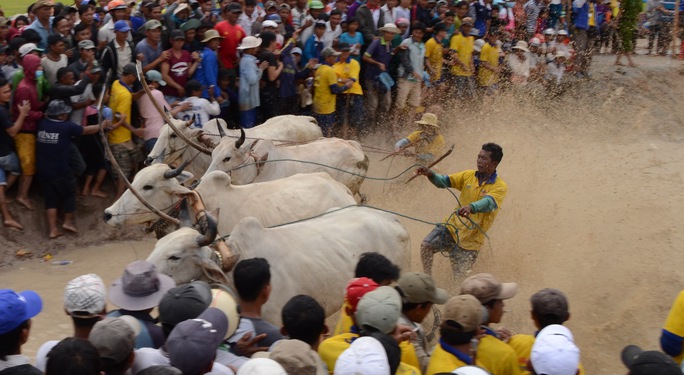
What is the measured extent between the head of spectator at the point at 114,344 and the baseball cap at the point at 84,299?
39 centimetres

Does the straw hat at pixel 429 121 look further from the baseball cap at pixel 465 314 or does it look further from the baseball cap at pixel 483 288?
the baseball cap at pixel 465 314

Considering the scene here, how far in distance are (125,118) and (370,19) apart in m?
5.03

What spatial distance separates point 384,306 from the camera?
437 cm

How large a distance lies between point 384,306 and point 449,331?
0.37m

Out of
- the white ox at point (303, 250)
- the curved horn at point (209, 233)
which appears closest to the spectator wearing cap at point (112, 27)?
the white ox at point (303, 250)

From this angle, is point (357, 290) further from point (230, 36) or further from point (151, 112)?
point (230, 36)

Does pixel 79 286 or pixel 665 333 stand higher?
pixel 79 286

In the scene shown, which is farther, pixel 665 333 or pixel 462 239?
pixel 462 239

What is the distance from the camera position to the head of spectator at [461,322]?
14.2ft

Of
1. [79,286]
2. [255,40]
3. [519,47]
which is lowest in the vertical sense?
[519,47]

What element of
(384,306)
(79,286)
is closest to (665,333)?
(384,306)

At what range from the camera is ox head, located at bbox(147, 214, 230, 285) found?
226 inches

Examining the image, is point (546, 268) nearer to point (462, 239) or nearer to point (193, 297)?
point (462, 239)

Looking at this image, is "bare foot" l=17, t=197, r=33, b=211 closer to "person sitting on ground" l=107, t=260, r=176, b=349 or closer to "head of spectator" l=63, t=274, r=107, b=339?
"person sitting on ground" l=107, t=260, r=176, b=349
